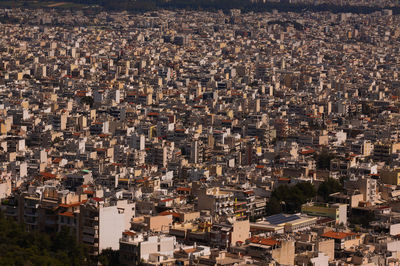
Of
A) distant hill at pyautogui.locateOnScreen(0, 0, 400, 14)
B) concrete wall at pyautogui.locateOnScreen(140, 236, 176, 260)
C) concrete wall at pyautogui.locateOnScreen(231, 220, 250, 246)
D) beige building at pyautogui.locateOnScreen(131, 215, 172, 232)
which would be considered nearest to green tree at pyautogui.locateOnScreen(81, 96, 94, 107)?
beige building at pyautogui.locateOnScreen(131, 215, 172, 232)

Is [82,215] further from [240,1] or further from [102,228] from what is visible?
[240,1]

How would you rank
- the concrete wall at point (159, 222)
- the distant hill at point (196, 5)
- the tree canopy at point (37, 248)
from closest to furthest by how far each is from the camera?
the tree canopy at point (37, 248)
the concrete wall at point (159, 222)
the distant hill at point (196, 5)

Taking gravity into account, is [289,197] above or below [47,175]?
above

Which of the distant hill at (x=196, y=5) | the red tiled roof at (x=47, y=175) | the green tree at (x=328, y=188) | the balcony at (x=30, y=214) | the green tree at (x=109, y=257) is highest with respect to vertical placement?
the balcony at (x=30, y=214)

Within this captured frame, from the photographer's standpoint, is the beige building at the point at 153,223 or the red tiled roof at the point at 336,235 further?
the beige building at the point at 153,223

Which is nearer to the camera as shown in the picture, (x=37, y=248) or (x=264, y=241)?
(x=37, y=248)

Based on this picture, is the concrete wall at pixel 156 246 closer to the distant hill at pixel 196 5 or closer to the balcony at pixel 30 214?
the balcony at pixel 30 214

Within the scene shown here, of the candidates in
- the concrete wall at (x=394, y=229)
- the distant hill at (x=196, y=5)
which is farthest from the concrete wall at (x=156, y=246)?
the distant hill at (x=196, y=5)

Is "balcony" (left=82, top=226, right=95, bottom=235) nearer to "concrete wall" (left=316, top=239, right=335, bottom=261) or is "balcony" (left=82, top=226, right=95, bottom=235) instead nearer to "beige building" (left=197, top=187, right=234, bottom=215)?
"beige building" (left=197, top=187, right=234, bottom=215)

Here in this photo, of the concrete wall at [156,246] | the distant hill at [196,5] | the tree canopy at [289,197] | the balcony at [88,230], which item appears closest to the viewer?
the concrete wall at [156,246]

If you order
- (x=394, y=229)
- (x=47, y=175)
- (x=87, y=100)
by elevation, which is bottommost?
(x=87, y=100)

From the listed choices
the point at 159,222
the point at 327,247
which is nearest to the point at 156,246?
the point at 159,222

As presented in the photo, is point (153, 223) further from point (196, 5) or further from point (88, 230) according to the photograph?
point (196, 5)
